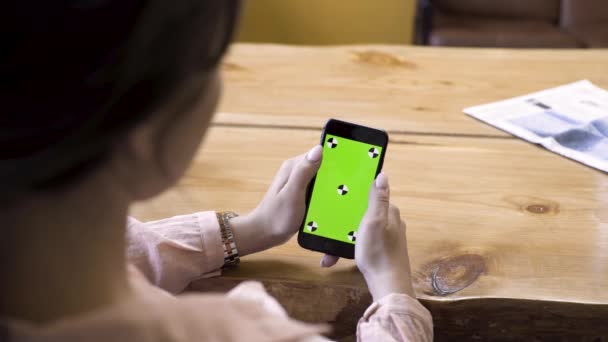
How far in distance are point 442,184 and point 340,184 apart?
0.21 metres

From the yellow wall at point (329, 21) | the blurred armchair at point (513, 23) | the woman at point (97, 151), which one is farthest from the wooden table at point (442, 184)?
the yellow wall at point (329, 21)

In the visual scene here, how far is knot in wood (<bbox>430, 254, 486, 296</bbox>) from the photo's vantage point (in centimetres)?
86

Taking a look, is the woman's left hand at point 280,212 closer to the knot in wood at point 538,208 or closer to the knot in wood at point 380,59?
the knot in wood at point 538,208

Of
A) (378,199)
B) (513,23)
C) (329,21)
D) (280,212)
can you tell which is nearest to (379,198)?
(378,199)

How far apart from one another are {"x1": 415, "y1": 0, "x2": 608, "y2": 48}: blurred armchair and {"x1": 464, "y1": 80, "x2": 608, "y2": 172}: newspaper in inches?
43.7

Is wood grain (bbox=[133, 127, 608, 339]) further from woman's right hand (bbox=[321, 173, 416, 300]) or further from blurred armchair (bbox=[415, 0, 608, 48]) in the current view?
blurred armchair (bbox=[415, 0, 608, 48])

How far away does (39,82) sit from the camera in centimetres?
40

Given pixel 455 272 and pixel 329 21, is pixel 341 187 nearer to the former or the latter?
pixel 455 272

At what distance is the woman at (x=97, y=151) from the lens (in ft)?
1.28

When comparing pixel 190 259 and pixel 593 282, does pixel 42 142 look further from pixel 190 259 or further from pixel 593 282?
pixel 593 282

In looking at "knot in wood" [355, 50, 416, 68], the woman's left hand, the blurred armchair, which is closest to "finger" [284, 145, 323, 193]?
the woman's left hand

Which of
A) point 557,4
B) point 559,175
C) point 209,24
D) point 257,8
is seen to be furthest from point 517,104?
point 257,8

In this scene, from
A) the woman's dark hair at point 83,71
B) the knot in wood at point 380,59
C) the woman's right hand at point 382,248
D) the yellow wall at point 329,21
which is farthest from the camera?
the yellow wall at point 329,21

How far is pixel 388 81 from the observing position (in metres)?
1.39
